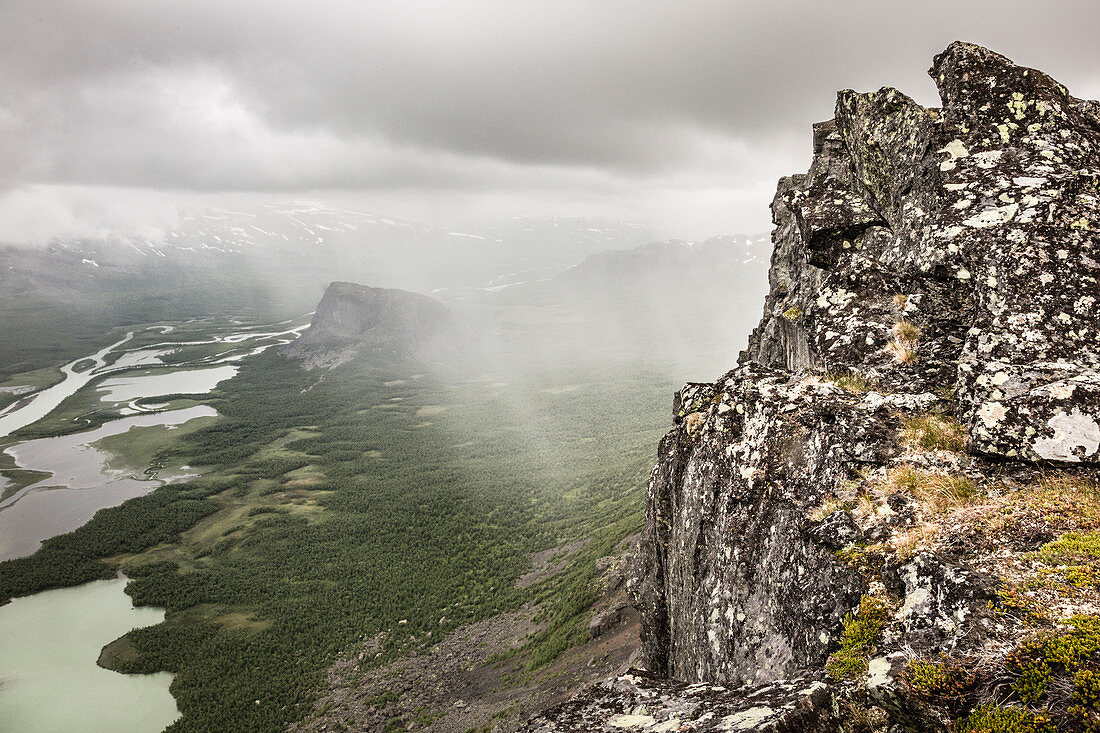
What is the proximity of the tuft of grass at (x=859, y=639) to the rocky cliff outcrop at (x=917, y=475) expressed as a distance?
0.13ft

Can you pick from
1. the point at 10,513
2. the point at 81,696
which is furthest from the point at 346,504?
the point at 10,513

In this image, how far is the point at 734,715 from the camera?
5.90m

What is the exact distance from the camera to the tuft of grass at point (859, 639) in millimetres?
6516

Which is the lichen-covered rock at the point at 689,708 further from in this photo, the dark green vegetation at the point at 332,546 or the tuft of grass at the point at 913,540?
the dark green vegetation at the point at 332,546

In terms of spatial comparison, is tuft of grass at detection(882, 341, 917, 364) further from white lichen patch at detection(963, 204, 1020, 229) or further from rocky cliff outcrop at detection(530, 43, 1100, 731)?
white lichen patch at detection(963, 204, 1020, 229)

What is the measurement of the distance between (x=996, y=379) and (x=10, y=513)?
17092cm

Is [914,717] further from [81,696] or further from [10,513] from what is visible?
[10,513]

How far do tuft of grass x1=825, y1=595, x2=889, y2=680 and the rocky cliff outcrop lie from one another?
41 millimetres

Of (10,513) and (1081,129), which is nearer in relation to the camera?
(1081,129)

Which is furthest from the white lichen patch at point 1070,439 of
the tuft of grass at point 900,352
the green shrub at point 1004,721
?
the green shrub at point 1004,721

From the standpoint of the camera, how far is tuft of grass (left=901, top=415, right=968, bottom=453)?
31.1 ft

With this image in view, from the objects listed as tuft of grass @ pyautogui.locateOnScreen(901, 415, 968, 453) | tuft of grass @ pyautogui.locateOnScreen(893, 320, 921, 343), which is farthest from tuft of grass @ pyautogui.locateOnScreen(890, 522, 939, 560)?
tuft of grass @ pyautogui.locateOnScreen(893, 320, 921, 343)

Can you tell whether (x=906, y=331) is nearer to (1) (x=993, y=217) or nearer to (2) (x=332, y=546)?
(1) (x=993, y=217)

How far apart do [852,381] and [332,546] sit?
9961cm
